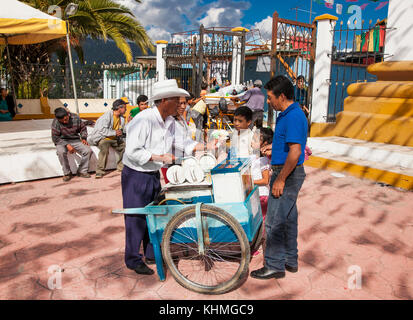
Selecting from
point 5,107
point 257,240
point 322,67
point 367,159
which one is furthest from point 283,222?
point 5,107

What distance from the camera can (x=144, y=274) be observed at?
10.8ft

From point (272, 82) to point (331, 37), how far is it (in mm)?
6980

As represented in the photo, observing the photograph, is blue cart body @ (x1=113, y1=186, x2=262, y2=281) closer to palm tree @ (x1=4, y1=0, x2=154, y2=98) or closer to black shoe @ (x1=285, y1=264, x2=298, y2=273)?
black shoe @ (x1=285, y1=264, x2=298, y2=273)

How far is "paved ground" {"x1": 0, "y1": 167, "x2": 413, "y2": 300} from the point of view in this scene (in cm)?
305

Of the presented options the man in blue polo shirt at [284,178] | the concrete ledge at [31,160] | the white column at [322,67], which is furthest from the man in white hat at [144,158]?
the white column at [322,67]

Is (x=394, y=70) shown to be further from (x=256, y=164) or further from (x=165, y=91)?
(x=165, y=91)

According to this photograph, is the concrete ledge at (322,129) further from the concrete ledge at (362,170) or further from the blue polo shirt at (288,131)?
the blue polo shirt at (288,131)

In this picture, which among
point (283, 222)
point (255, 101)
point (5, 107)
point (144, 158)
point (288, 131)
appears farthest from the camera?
point (5, 107)

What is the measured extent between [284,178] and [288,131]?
386 millimetres

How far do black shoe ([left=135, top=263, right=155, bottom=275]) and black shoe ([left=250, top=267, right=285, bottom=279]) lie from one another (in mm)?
919

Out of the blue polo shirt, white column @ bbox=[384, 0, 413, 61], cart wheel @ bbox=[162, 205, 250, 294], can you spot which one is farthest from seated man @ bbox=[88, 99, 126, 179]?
white column @ bbox=[384, 0, 413, 61]

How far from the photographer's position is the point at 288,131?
2.88 metres
